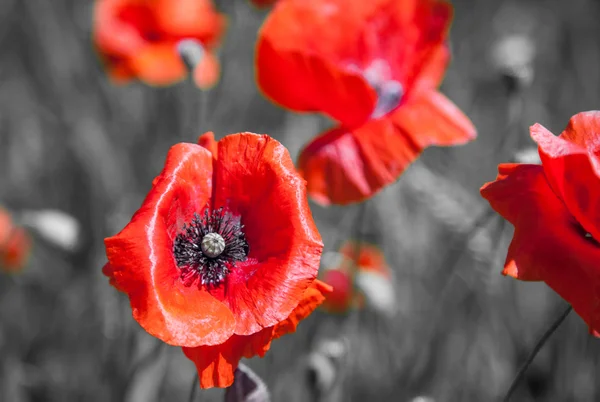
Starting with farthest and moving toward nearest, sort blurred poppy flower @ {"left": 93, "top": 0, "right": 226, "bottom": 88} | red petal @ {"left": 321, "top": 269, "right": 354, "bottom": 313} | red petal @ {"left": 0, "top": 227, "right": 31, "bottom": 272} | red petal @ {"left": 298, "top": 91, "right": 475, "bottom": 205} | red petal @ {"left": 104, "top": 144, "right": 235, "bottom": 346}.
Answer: blurred poppy flower @ {"left": 93, "top": 0, "right": 226, "bottom": 88} → red petal @ {"left": 0, "top": 227, "right": 31, "bottom": 272} → red petal @ {"left": 321, "top": 269, "right": 354, "bottom": 313} → red petal @ {"left": 298, "top": 91, "right": 475, "bottom": 205} → red petal @ {"left": 104, "top": 144, "right": 235, "bottom": 346}

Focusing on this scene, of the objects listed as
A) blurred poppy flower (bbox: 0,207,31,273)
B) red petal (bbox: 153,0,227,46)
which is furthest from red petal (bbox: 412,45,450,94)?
blurred poppy flower (bbox: 0,207,31,273)

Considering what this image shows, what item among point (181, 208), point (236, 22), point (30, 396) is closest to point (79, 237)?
point (30, 396)

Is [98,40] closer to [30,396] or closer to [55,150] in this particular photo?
[55,150]

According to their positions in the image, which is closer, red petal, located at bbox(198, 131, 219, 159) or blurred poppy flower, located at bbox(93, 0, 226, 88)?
red petal, located at bbox(198, 131, 219, 159)

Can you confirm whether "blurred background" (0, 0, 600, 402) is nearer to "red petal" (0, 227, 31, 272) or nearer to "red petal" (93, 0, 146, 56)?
"red petal" (0, 227, 31, 272)

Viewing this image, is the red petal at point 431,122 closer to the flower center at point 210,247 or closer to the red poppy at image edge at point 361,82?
the red poppy at image edge at point 361,82

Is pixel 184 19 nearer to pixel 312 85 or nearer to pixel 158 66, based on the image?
pixel 158 66

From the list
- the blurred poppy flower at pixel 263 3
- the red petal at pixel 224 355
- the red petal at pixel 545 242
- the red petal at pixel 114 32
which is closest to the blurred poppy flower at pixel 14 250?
the red petal at pixel 114 32
